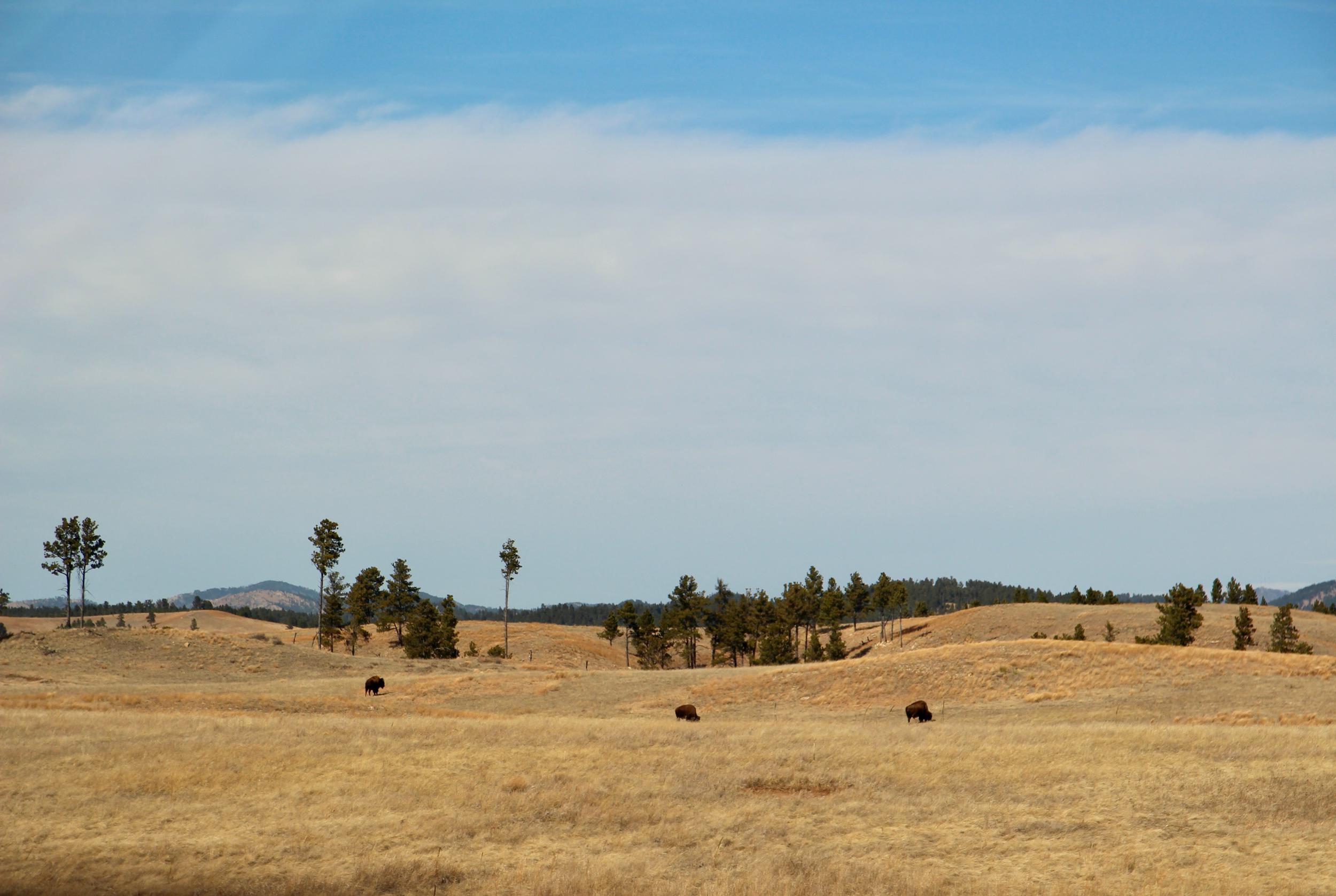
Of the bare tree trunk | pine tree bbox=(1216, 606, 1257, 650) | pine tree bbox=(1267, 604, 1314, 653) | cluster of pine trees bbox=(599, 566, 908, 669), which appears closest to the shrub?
pine tree bbox=(1216, 606, 1257, 650)

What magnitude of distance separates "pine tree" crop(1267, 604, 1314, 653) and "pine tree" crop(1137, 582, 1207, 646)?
23.2ft

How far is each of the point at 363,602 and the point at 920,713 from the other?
97.1m

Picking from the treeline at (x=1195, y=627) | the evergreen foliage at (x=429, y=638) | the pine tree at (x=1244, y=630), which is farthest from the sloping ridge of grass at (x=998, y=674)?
the evergreen foliage at (x=429, y=638)

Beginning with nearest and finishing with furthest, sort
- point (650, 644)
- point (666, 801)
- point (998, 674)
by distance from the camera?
point (666, 801) < point (998, 674) < point (650, 644)

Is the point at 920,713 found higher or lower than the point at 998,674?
higher

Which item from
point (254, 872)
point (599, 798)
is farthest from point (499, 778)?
point (254, 872)

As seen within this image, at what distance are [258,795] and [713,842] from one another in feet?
36.4

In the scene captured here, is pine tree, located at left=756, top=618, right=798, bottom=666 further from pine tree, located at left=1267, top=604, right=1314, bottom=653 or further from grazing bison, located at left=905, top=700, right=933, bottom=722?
grazing bison, located at left=905, top=700, right=933, bottom=722

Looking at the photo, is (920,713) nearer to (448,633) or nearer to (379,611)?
(448,633)

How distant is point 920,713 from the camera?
40.2 m

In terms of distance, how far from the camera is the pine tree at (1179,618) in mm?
98062

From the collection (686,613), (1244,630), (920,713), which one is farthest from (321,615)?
(1244,630)

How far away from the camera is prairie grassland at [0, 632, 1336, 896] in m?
18.2

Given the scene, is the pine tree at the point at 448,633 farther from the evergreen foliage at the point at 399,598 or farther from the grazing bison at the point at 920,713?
the grazing bison at the point at 920,713
